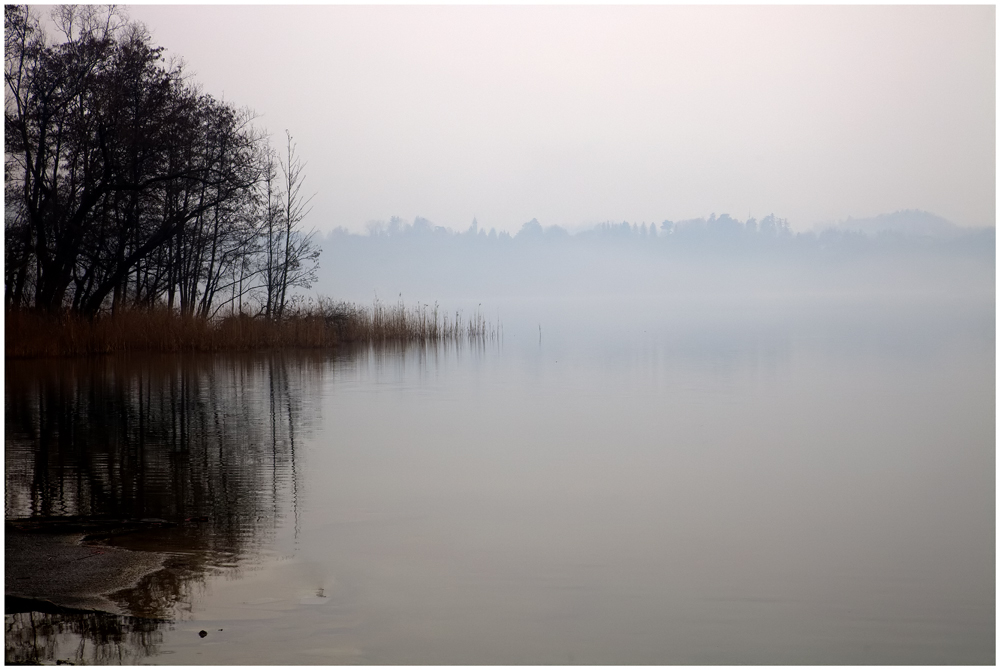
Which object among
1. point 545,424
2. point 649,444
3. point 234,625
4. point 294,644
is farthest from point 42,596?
point 545,424

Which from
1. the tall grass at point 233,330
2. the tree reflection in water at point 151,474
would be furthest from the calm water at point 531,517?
the tall grass at point 233,330

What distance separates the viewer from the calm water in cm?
489

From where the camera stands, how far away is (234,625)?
497 centimetres

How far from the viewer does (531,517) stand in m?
7.36

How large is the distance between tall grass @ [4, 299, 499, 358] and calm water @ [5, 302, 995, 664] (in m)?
8.93

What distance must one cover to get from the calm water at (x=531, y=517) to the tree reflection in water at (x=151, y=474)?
0.03 m

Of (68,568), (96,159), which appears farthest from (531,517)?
(96,159)

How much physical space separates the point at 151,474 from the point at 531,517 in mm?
3257

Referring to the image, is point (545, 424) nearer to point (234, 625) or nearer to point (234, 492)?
point (234, 492)

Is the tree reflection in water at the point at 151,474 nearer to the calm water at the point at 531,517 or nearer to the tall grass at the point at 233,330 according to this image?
the calm water at the point at 531,517

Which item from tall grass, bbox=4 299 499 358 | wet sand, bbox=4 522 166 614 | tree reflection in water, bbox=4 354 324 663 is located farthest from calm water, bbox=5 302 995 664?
tall grass, bbox=4 299 499 358

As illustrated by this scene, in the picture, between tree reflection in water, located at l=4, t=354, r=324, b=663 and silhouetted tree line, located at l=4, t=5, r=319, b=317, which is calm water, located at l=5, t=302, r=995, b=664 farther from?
silhouetted tree line, located at l=4, t=5, r=319, b=317

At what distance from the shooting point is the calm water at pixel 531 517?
4.89 m

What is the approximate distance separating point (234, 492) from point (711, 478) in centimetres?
373
